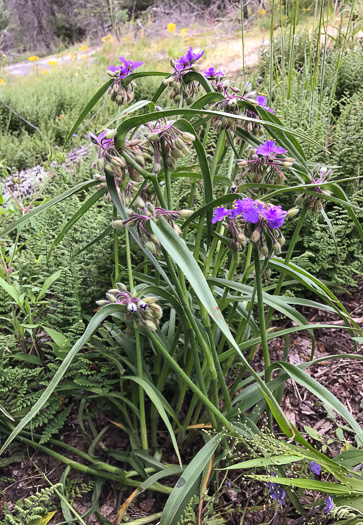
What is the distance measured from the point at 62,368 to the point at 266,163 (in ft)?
1.68

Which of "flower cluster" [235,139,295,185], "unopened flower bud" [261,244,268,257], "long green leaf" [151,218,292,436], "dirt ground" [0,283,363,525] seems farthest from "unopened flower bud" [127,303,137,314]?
"dirt ground" [0,283,363,525]

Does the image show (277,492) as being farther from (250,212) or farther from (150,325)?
(250,212)

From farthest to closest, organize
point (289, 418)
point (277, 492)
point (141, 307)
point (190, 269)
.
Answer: point (289, 418)
point (277, 492)
point (141, 307)
point (190, 269)

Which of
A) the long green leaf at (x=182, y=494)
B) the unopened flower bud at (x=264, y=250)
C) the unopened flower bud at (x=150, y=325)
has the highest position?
the unopened flower bud at (x=264, y=250)

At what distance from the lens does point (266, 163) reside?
0.77 metres

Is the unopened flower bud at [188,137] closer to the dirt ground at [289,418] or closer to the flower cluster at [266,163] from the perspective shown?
the flower cluster at [266,163]

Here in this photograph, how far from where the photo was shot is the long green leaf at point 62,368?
0.59 metres

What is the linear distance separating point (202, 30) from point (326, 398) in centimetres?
904

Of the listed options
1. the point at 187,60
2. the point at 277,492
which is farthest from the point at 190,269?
the point at 277,492

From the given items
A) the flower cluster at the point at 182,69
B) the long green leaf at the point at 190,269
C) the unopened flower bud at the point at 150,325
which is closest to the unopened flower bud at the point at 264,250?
the long green leaf at the point at 190,269

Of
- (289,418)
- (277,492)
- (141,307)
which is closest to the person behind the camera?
(141,307)

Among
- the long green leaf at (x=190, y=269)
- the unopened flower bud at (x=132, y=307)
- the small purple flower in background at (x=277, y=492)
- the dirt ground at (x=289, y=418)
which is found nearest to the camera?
the long green leaf at (x=190, y=269)

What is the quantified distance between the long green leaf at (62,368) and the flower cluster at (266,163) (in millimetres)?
370

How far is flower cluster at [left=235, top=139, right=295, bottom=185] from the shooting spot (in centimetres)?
73
